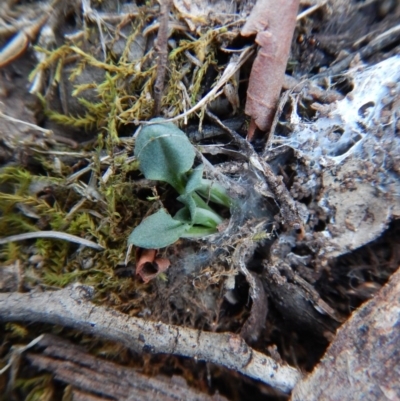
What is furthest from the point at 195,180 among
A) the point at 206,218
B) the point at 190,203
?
the point at 206,218

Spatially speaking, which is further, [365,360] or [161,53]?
[161,53]

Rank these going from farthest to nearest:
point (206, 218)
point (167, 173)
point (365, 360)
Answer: point (206, 218)
point (167, 173)
point (365, 360)

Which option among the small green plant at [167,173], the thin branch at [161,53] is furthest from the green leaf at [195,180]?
the thin branch at [161,53]

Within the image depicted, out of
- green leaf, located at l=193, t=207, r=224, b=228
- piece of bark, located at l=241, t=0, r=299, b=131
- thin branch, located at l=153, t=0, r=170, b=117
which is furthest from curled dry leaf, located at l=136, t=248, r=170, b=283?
piece of bark, located at l=241, t=0, r=299, b=131

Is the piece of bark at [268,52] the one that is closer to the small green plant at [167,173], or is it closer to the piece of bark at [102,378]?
the small green plant at [167,173]

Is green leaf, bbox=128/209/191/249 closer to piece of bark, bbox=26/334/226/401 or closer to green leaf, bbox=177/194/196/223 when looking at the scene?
green leaf, bbox=177/194/196/223

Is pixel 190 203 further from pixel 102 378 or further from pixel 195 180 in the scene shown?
pixel 102 378
